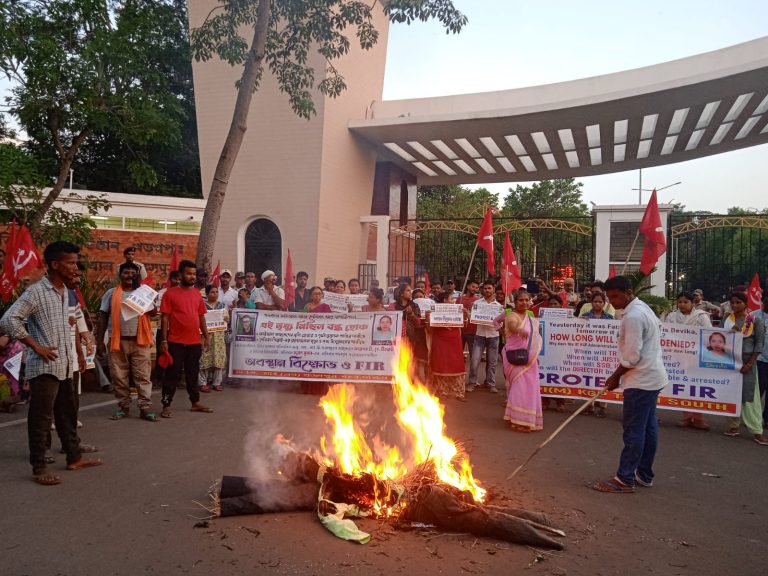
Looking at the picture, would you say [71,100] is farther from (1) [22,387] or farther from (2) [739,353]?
(2) [739,353]

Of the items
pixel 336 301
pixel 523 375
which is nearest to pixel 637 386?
pixel 523 375

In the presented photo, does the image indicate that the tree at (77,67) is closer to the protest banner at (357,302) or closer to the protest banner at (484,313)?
the protest banner at (357,302)

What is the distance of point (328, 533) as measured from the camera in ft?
12.4

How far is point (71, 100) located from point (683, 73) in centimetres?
1528

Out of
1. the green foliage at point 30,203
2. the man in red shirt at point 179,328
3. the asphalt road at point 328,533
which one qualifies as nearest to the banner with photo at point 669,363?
the asphalt road at point 328,533

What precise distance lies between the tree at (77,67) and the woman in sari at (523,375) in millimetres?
8536

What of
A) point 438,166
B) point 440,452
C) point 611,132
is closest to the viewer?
point 440,452

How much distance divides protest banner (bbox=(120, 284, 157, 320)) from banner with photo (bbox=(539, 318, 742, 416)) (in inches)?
211

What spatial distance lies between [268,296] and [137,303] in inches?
146

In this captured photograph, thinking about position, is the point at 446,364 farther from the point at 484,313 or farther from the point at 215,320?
the point at 215,320

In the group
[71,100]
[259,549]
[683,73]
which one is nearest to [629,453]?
[259,549]

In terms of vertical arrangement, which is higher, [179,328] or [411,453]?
[179,328]

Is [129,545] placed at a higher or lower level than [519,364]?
lower

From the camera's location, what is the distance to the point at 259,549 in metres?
3.54
